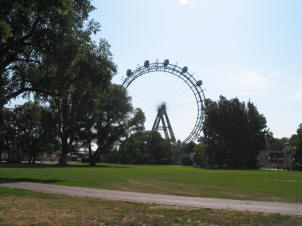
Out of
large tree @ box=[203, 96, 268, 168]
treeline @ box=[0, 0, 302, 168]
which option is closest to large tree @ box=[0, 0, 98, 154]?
treeline @ box=[0, 0, 302, 168]

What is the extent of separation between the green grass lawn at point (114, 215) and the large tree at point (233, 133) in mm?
59754

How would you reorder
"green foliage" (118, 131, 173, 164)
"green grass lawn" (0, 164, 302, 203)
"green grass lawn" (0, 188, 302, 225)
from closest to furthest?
"green grass lawn" (0, 188, 302, 225) → "green grass lawn" (0, 164, 302, 203) → "green foliage" (118, 131, 173, 164)

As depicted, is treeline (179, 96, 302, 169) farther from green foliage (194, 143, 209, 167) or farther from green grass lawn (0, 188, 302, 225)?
green grass lawn (0, 188, 302, 225)

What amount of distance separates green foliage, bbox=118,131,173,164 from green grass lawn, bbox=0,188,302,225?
8443 cm

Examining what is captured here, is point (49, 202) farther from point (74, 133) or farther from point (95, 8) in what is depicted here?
point (74, 133)

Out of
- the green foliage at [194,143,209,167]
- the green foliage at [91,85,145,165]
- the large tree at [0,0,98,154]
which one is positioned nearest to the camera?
the large tree at [0,0,98,154]

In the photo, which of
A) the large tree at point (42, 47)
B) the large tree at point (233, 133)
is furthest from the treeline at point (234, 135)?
the large tree at point (42, 47)

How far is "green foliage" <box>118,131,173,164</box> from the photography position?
96875 mm

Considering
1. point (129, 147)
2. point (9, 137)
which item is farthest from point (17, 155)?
point (129, 147)

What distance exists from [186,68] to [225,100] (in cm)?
1342

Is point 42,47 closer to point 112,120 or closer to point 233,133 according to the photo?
point 112,120

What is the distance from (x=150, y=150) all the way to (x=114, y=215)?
9148 centimetres

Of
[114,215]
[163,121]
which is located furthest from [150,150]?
[114,215]

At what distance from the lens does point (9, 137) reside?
232ft
